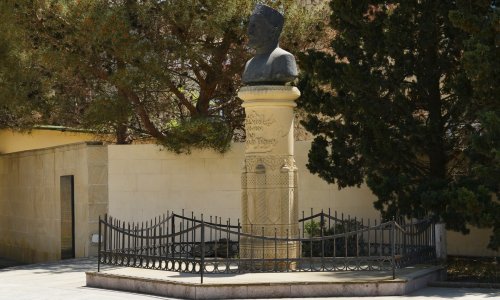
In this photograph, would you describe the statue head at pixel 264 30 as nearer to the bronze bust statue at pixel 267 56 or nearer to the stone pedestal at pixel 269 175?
the bronze bust statue at pixel 267 56

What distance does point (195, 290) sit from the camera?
37.7ft

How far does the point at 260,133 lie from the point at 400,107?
123 inches

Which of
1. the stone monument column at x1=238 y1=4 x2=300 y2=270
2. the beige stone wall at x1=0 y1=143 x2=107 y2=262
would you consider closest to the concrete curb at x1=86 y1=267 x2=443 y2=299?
the stone monument column at x1=238 y1=4 x2=300 y2=270

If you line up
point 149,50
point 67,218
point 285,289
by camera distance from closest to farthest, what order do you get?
point 285,289 → point 149,50 → point 67,218

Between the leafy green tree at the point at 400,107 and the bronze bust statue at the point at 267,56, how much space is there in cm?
189

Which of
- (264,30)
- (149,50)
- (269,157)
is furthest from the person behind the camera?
(149,50)

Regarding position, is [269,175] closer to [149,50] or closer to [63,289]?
[63,289]

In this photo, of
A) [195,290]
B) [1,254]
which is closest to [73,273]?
[195,290]

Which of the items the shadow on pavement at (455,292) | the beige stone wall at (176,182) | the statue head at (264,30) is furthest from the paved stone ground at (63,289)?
the statue head at (264,30)

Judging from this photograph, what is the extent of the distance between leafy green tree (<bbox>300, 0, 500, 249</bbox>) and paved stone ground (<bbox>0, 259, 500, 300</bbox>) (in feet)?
6.82

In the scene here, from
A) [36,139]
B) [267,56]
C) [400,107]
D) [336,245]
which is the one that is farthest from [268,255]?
[36,139]

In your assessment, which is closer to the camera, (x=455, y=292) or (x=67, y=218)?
(x=455, y=292)

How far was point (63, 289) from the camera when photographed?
43.6 ft

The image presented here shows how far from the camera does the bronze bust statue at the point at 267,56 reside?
43.8 feet
